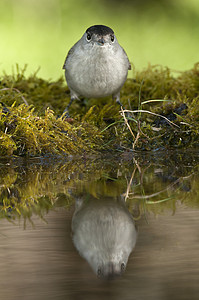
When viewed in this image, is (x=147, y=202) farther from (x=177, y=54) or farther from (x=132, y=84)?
(x=177, y=54)

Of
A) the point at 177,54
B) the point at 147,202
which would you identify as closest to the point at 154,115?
the point at 147,202

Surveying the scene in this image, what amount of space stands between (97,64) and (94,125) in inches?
21.7

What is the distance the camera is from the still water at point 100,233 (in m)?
1.40

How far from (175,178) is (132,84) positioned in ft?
8.94

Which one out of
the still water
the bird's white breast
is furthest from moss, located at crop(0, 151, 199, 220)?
the bird's white breast

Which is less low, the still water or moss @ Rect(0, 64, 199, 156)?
moss @ Rect(0, 64, 199, 156)

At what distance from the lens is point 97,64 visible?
440 centimetres

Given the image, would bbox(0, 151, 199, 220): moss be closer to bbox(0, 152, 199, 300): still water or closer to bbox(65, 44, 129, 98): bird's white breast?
bbox(0, 152, 199, 300): still water

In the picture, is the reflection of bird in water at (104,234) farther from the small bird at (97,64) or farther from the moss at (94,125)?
the small bird at (97,64)

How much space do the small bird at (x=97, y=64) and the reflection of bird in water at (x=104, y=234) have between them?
6.89 feet

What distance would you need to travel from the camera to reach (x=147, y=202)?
2463 mm

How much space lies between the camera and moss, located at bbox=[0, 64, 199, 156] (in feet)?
13.5

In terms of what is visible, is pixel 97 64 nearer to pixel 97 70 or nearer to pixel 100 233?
pixel 97 70

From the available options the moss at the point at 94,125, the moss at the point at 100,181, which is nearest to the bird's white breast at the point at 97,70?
the moss at the point at 94,125
